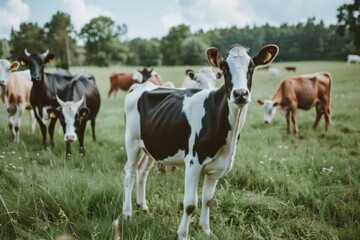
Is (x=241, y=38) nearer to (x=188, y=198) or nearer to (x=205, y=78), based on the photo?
(x=205, y=78)

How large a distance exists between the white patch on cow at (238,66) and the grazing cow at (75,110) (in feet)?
13.5

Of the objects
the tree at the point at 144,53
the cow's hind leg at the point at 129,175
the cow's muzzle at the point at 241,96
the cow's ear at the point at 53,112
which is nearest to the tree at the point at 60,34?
the cow's ear at the point at 53,112

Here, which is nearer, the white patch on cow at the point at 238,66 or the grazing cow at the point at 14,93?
the white patch on cow at the point at 238,66

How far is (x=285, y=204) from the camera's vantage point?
3.70 meters

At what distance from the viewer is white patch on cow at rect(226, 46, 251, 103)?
258cm

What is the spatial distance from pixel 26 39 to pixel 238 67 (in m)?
12.9

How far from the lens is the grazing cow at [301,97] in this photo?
900 cm

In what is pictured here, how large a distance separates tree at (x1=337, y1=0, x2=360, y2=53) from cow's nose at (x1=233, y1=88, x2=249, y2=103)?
18.4 ft

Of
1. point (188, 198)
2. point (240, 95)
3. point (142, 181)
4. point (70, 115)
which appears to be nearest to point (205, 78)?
point (70, 115)

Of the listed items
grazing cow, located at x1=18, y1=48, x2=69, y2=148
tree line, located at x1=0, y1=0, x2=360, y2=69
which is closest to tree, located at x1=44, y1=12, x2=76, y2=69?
tree line, located at x1=0, y1=0, x2=360, y2=69

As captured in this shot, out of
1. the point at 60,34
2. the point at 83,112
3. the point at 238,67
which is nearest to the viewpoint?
the point at 238,67

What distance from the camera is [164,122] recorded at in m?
3.46

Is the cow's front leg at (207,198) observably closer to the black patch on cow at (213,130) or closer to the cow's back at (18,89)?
the black patch on cow at (213,130)

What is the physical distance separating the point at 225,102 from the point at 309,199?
6.16 feet
